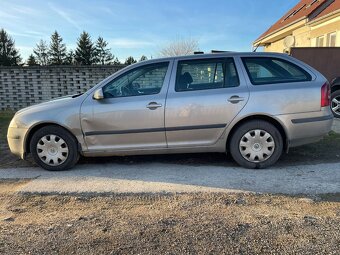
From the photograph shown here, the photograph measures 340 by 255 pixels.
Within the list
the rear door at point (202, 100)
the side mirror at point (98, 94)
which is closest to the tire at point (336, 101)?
the rear door at point (202, 100)

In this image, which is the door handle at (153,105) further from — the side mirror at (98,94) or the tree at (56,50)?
the tree at (56,50)

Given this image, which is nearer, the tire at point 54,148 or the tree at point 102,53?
the tire at point 54,148

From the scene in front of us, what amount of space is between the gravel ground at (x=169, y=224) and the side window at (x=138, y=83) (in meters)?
1.64

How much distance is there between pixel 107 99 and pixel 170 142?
1133mm

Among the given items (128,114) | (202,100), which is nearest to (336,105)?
(202,100)

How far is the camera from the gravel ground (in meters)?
2.75

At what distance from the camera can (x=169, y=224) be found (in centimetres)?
315

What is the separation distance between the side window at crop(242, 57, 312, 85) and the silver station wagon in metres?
0.01

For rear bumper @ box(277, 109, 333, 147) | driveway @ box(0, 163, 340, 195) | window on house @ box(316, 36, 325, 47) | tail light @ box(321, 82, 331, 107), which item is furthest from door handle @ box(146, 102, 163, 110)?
window on house @ box(316, 36, 325, 47)

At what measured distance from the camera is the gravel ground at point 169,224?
2.75 meters

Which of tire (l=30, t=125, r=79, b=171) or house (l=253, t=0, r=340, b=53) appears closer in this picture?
tire (l=30, t=125, r=79, b=171)

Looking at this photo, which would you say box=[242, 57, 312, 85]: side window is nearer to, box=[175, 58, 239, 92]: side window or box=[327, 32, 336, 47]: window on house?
box=[175, 58, 239, 92]: side window

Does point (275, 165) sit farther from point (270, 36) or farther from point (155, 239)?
point (270, 36)

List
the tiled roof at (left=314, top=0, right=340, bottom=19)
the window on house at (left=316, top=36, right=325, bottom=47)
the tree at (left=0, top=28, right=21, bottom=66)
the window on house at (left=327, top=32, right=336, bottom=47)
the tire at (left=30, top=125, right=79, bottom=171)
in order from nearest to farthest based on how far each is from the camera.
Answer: the tire at (left=30, top=125, right=79, bottom=171) → the window on house at (left=327, top=32, right=336, bottom=47) → the tiled roof at (left=314, top=0, right=340, bottom=19) → the window on house at (left=316, top=36, right=325, bottom=47) → the tree at (left=0, top=28, right=21, bottom=66)
